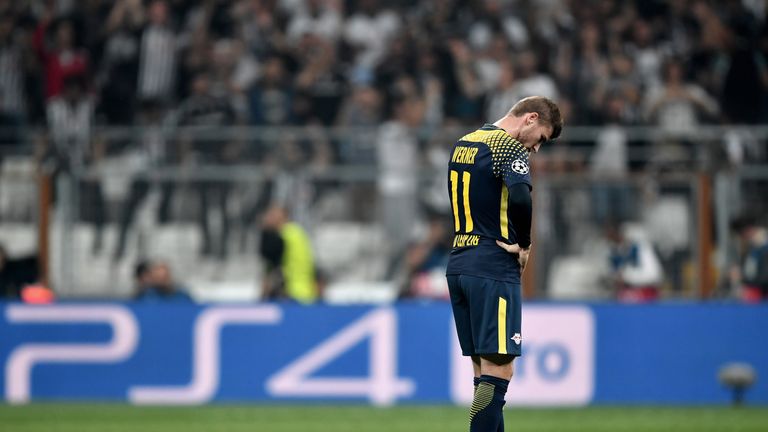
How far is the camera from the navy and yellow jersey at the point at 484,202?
7.61m

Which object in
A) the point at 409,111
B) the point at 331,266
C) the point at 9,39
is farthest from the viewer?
the point at 9,39

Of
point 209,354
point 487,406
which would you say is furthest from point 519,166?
point 209,354

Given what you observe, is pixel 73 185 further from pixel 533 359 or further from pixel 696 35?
pixel 696 35

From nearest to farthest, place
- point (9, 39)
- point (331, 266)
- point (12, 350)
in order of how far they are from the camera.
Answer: point (12, 350) → point (331, 266) → point (9, 39)

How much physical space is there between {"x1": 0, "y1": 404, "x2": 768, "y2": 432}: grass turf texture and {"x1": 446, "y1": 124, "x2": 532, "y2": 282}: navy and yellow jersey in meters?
3.96

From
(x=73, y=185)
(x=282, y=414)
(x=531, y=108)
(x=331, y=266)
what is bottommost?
(x=282, y=414)

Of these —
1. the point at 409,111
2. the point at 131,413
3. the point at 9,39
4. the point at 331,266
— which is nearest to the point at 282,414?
the point at 131,413

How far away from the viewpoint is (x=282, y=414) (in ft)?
43.8

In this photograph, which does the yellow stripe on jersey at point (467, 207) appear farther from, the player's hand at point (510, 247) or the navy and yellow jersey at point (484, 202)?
the player's hand at point (510, 247)

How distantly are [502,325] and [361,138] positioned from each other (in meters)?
8.35

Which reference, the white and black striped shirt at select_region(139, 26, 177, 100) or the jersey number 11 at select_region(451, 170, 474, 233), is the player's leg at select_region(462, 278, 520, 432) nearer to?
the jersey number 11 at select_region(451, 170, 474, 233)

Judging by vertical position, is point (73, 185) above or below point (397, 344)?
above

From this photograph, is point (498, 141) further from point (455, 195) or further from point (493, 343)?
point (493, 343)

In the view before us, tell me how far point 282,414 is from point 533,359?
2.85m
